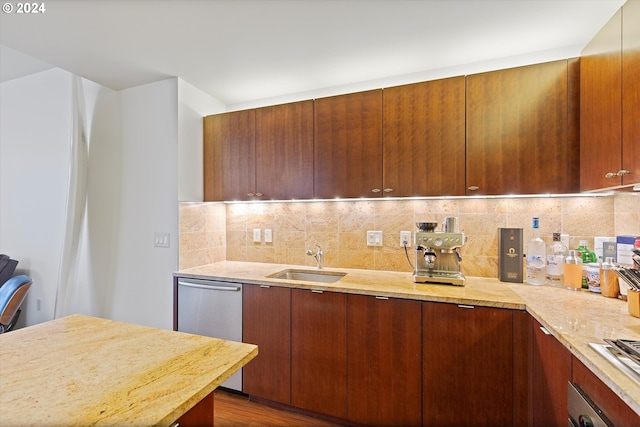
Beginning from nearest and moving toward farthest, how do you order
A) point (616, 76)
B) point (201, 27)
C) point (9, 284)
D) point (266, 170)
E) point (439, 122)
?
point (616, 76)
point (201, 27)
point (439, 122)
point (266, 170)
point (9, 284)

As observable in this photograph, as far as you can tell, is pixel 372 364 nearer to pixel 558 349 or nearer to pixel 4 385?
pixel 558 349

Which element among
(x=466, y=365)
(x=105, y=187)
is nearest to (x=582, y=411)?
(x=466, y=365)

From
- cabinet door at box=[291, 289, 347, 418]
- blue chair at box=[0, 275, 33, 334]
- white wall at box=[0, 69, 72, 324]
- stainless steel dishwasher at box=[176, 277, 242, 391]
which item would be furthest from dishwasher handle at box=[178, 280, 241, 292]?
white wall at box=[0, 69, 72, 324]

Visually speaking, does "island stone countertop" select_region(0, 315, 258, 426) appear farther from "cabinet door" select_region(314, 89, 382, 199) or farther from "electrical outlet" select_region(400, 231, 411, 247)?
"electrical outlet" select_region(400, 231, 411, 247)

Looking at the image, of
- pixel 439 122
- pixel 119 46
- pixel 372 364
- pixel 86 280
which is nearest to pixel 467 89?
pixel 439 122

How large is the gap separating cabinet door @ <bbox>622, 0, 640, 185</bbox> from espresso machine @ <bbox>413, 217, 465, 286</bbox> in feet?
2.61

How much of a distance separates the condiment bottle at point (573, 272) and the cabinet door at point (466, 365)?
55cm

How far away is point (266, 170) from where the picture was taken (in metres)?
2.33

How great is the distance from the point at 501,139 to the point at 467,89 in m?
0.38

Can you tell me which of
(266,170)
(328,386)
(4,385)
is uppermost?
(266,170)

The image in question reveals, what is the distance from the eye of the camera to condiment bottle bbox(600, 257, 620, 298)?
58.2 inches

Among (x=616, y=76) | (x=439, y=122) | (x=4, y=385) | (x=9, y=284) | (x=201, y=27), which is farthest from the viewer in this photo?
(x=9, y=284)

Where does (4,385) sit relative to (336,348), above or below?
above

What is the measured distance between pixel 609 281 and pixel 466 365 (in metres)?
0.87
